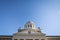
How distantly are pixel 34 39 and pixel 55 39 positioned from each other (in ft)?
33.5

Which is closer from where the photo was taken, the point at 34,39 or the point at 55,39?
the point at 34,39

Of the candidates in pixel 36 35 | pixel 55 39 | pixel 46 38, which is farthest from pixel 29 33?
pixel 55 39

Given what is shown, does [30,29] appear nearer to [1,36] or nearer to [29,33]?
[29,33]

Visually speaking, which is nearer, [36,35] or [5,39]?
[36,35]

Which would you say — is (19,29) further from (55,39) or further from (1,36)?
(55,39)

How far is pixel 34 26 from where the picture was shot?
7150cm

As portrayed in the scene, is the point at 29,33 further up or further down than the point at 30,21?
further down

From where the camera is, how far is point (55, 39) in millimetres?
A: 68375

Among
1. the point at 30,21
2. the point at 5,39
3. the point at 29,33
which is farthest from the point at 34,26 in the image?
the point at 5,39

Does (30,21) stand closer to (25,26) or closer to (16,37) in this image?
(25,26)

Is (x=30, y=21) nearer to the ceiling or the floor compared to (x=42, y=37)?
nearer to the ceiling

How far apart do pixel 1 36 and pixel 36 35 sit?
587 inches

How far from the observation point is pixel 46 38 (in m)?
64.1

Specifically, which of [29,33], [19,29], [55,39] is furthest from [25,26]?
[55,39]
